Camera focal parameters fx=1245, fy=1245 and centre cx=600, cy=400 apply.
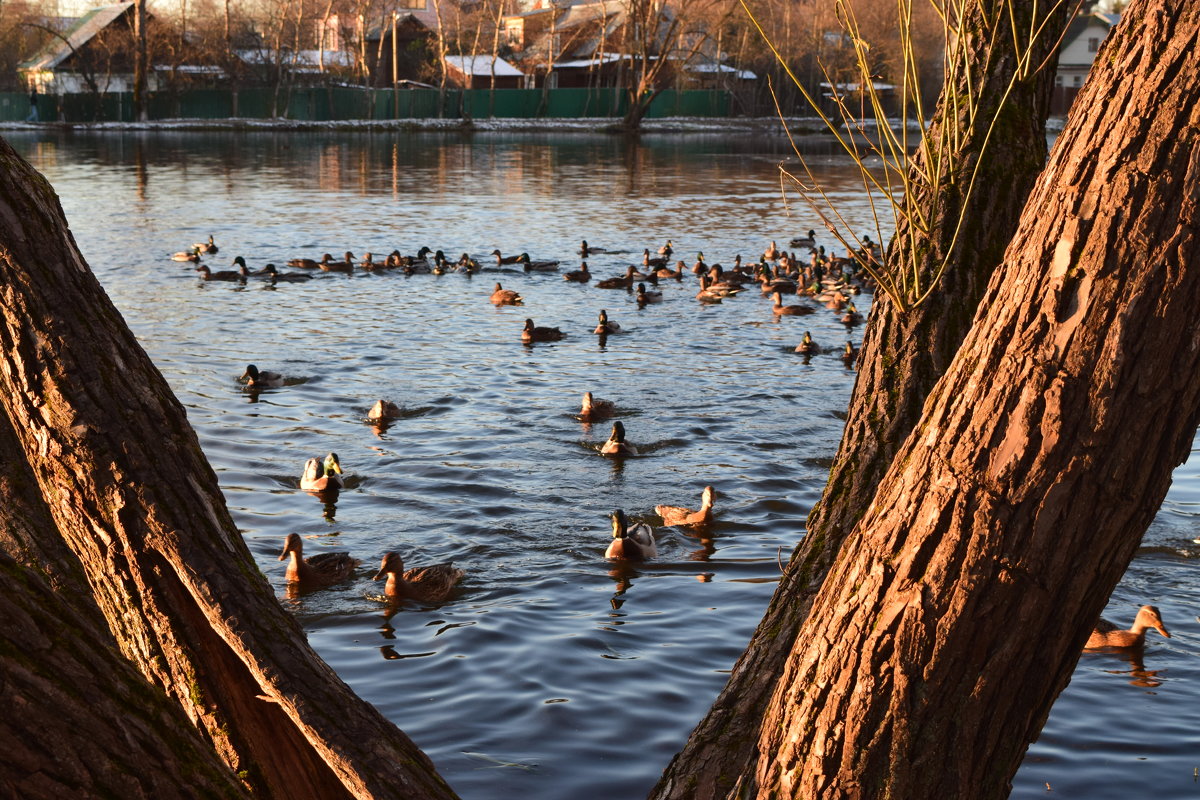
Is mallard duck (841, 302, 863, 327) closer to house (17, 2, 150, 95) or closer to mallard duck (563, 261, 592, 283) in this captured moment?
mallard duck (563, 261, 592, 283)

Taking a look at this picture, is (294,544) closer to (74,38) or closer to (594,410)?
(594,410)

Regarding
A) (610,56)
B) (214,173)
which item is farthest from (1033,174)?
(610,56)

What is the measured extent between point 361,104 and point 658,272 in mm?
60271

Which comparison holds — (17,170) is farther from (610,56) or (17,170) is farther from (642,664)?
(610,56)

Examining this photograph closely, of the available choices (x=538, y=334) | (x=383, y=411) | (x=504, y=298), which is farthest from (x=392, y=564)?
(x=504, y=298)

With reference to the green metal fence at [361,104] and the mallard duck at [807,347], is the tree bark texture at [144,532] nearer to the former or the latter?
the mallard duck at [807,347]

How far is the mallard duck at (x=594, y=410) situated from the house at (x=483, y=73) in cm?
7230

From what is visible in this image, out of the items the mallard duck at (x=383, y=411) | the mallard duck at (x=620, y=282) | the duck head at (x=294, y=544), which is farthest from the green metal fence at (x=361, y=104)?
the duck head at (x=294, y=544)

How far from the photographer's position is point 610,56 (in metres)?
87.4

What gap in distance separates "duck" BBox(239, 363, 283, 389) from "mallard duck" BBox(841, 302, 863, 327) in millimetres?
9114

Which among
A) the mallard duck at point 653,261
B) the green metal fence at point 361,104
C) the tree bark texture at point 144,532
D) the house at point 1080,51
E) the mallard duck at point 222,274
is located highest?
the house at point 1080,51

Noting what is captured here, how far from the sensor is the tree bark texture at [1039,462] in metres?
2.50

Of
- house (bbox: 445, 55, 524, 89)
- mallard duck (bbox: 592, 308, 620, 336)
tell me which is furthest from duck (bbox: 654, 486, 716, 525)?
house (bbox: 445, 55, 524, 89)

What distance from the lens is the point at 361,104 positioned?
261ft
